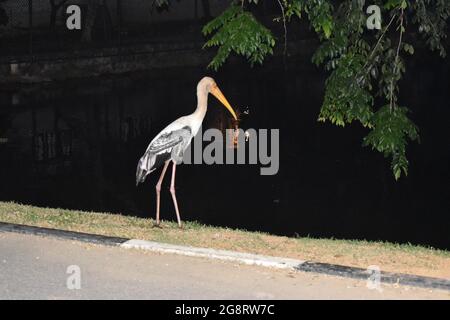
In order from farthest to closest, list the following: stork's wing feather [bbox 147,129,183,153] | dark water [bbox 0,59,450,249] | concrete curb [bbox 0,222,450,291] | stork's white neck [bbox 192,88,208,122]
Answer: dark water [bbox 0,59,450,249]
stork's white neck [bbox 192,88,208,122]
stork's wing feather [bbox 147,129,183,153]
concrete curb [bbox 0,222,450,291]

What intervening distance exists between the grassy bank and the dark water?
347 centimetres

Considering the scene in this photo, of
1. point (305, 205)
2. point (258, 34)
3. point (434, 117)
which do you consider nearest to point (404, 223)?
point (305, 205)

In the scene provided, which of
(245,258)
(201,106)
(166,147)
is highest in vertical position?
(201,106)

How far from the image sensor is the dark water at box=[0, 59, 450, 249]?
14.7m

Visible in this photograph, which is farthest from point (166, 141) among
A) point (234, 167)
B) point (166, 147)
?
point (234, 167)

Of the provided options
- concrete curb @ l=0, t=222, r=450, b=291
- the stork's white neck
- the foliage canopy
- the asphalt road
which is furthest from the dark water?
the asphalt road

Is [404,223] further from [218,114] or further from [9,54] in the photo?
[9,54]

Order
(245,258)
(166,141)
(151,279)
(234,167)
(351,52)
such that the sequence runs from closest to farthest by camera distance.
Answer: (151,279) → (245,258) → (351,52) → (166,141) → (234,167)

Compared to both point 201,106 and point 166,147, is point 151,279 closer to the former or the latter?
point 166,147

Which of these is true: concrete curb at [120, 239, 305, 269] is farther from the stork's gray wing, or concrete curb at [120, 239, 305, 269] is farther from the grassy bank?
the stork's gray wing

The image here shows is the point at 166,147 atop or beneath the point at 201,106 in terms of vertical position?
beneath

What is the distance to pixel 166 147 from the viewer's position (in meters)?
9.97

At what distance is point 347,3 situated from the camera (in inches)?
363

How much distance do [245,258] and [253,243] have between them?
1.36 metres
